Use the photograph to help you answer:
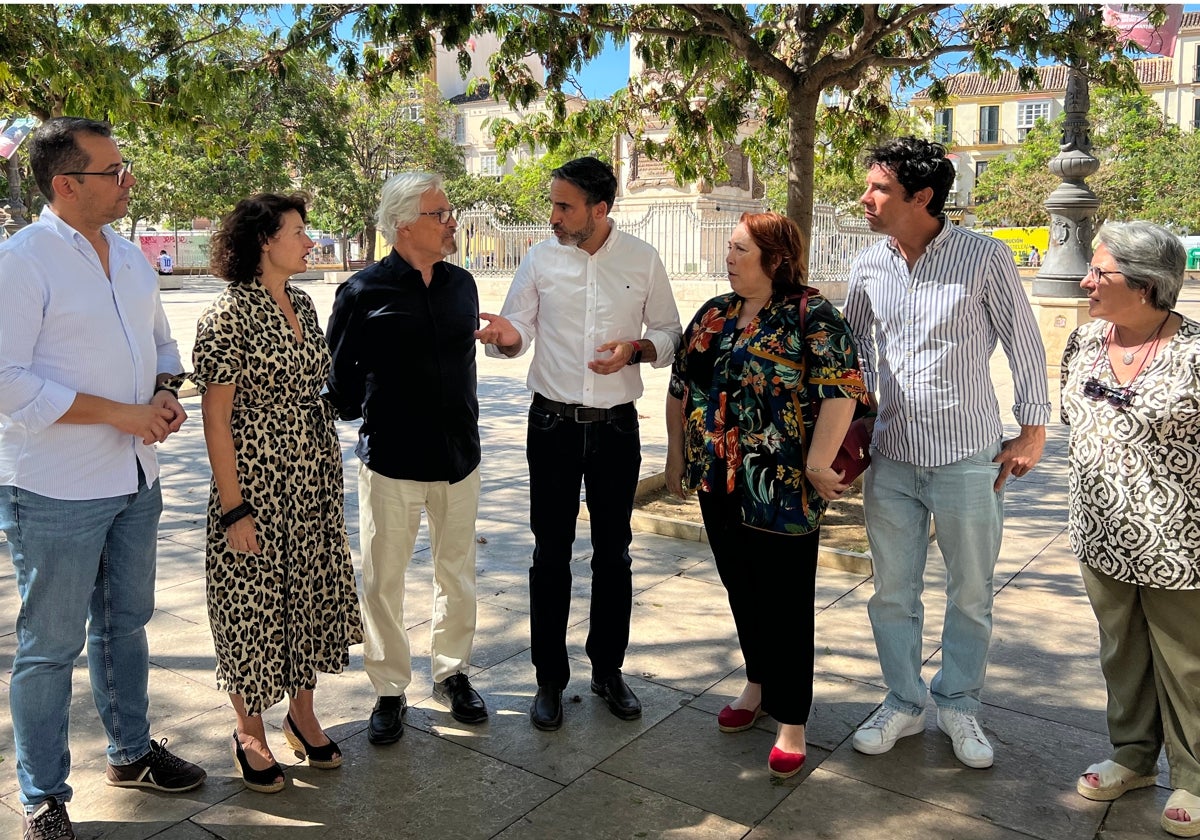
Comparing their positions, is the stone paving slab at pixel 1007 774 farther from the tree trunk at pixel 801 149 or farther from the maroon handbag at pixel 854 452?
the tree trunk at pixel 801 149

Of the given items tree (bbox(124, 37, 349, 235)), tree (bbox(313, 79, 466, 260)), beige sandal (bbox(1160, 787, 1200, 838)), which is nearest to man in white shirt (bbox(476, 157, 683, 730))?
beige sandal (bbox(1160, 787, 1200, 838))

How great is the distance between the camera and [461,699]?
388 cm

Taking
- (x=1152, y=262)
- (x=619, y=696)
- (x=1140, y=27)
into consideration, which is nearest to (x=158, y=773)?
(x=619, y=696)

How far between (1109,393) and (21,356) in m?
3.14

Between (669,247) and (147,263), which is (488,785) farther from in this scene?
(669,247)

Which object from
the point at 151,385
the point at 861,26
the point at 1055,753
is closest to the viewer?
the point at 151,385

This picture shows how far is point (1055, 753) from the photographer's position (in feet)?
11.8

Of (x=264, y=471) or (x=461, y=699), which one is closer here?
(x=264, y=471)

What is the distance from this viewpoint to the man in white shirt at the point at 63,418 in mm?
2824

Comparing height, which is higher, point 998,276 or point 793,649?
point 998,276

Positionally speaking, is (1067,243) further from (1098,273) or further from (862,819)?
(862,819)

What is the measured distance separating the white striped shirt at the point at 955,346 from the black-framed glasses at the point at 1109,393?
17 cm

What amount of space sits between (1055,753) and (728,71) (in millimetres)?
5585

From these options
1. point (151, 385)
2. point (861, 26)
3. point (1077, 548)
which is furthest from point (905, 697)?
point (861, 26)
